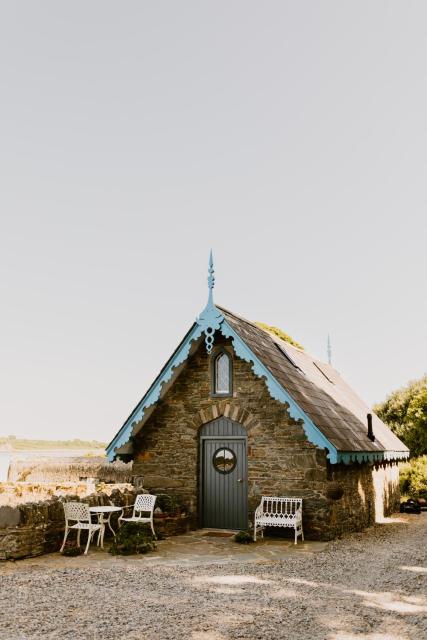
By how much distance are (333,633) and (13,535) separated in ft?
21.0

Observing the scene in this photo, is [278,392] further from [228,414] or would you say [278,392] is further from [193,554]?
[193,554]

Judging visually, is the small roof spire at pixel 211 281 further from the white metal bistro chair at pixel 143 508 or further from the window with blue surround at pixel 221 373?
the white metal bistro chair at pixel 143 508

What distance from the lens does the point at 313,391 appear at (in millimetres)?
15516

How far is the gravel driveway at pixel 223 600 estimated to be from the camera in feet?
21.2

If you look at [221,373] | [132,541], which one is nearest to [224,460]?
[221,373]

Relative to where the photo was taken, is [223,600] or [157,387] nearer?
[223,600]

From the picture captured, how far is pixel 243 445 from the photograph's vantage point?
1414cm

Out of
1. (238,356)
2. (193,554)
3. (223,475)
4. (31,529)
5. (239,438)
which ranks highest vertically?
(238,356)

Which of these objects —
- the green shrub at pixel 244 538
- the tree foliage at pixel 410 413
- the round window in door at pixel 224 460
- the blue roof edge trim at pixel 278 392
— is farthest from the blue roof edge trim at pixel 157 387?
the tree foliage at pixel 410 413

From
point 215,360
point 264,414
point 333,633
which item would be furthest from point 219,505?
point 333,633

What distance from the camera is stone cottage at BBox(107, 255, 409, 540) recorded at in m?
13.0

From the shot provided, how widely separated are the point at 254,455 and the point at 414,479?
1096 cm

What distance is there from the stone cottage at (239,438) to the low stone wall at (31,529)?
3.34 m

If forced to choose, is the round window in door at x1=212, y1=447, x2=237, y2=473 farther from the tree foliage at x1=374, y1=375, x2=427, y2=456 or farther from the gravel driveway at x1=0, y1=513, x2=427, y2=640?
the tree foliage at x1=374, y1=375, x2=427, y2=456
